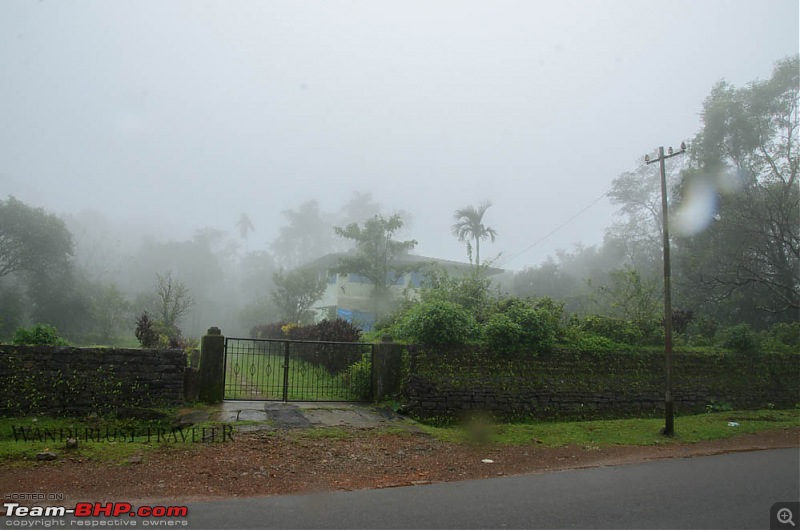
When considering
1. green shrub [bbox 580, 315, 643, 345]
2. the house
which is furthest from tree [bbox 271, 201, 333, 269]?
green shrub [bbox 580, 315, 643, 345]

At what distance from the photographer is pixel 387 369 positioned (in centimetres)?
1172

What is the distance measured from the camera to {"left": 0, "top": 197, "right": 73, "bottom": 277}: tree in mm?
33375

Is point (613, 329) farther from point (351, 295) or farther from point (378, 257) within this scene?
point (351, 295)

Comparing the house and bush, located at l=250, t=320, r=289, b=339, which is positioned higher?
the house

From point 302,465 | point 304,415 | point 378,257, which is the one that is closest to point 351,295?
point 378,257

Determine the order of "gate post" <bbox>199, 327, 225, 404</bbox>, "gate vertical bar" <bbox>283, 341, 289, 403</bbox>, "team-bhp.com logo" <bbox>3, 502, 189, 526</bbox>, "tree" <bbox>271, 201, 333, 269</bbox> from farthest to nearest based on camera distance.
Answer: "tree" <bbox>271, 201, 333, 269</bbox> < "gate vertical bar" <bbox>283, 341, 289, 403</bbox> < "gate post" <bbox>199, 327, 225, 404</bbox> < "team-bhp.com logo" <bbox>3, 502, 189, 526</bbox>

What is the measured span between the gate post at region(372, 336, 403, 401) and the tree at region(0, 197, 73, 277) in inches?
1291

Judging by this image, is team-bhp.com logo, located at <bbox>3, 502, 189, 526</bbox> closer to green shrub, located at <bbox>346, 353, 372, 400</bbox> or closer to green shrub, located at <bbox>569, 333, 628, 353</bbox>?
green shrub, located at <bbox>346, 353, 372, 400</bbox>

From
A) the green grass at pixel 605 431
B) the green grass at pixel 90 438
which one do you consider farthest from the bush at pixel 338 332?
the green grass at pixel 90 438

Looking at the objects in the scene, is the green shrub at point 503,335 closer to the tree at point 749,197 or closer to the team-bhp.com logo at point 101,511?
the team-bhp.com logo at point 101,511

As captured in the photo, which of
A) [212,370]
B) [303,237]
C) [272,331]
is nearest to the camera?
[212,370]

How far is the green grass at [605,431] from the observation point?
32.4ft

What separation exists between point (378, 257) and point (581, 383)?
727 inches

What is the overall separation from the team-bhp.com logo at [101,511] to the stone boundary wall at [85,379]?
14.0 feet
